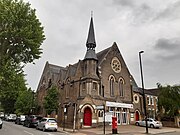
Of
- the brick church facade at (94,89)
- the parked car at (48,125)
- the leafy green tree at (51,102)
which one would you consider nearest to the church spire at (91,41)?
the brick church facade at (94,89)

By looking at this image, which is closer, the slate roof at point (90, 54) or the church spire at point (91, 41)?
the slate roof at point (90, 54)

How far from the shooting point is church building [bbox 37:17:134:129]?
33.0m

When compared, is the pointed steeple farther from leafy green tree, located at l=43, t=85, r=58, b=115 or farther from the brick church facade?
leafy green tree, located at l=43, t=85, r=58, b=115

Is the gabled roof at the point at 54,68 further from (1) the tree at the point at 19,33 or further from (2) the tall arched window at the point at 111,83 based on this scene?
(1) the tree at the point at 19,33

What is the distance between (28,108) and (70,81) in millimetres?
15635

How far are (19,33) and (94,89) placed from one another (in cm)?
1662

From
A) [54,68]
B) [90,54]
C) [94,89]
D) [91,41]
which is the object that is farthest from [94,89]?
[54,68]

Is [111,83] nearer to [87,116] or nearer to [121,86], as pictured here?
[121,86]

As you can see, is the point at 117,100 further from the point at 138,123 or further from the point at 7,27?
the point at 7,27

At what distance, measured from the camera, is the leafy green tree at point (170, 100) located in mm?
37562

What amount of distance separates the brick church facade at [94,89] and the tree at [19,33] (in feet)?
38.6

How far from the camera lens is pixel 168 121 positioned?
39.2 meters

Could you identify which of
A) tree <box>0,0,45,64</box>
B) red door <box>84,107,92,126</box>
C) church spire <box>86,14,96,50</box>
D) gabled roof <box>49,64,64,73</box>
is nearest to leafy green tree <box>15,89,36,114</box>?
gabled roof <box>49,64,64,73</box>

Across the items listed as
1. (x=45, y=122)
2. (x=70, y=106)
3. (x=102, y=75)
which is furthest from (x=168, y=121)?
(x=45, y=122)
